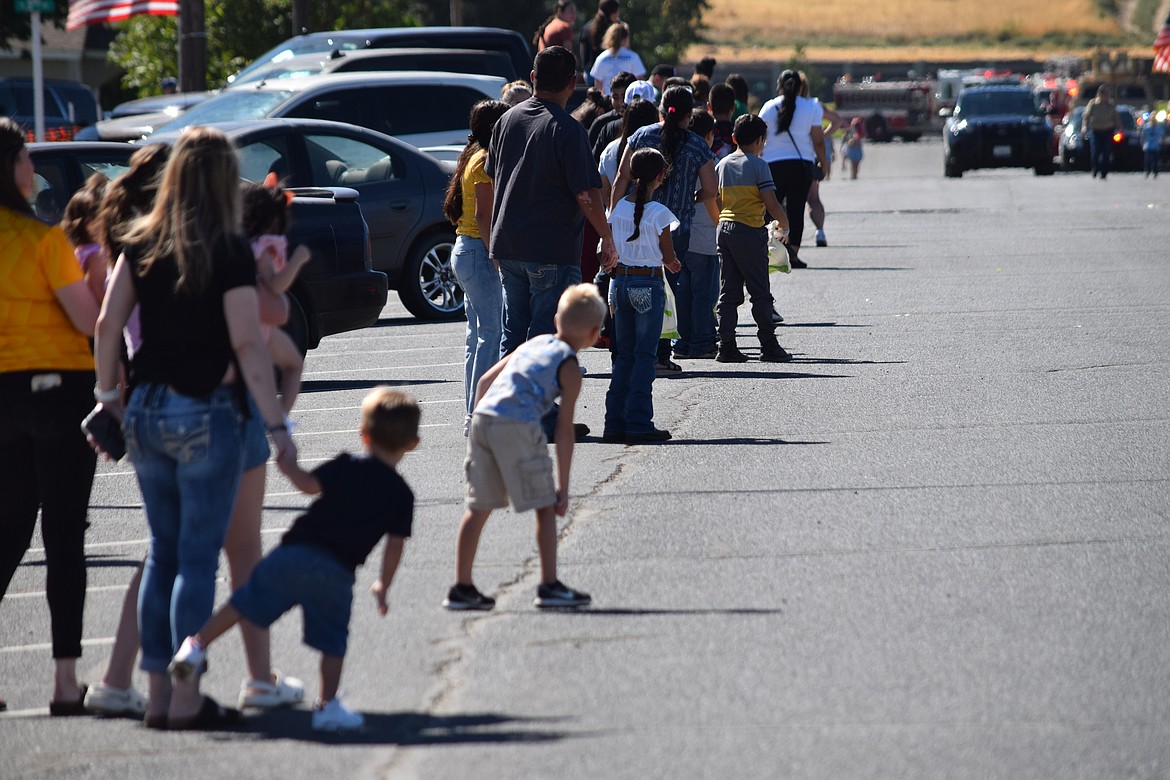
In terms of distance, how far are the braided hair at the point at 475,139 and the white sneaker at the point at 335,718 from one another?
4793 mm

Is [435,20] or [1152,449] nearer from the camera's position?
[1152,449]

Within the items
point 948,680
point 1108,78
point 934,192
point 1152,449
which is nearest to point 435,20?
point 934,192

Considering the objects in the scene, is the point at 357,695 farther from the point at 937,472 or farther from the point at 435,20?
the point at 435,20

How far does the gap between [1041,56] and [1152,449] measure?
122 m

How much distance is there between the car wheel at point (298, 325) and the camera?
36.9 ft

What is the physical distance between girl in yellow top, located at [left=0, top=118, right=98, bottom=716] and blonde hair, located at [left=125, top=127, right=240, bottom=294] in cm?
67

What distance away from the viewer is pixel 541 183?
8.72m

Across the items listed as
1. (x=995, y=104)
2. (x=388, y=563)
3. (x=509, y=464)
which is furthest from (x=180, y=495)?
(x=995, y=104)

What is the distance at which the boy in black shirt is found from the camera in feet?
15.8

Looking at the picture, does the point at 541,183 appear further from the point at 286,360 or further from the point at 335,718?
the point at 335,718

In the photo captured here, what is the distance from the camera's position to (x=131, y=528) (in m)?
7.75

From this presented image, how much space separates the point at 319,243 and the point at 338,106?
560 centimetres

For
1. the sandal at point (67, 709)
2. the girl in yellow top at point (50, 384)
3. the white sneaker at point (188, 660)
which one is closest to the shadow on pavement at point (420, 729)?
the white sneaker at point (188, 660)

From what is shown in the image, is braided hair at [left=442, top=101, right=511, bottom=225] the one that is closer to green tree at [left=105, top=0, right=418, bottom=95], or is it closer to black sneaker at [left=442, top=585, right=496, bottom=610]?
black sneaker at [left=442, top=585, right=496, bottom=610]
